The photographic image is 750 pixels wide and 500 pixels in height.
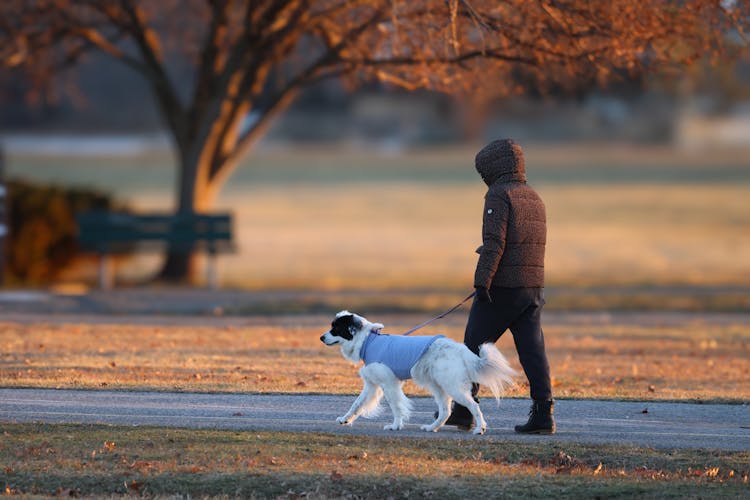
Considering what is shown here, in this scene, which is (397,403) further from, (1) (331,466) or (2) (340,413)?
(1) (331,466)

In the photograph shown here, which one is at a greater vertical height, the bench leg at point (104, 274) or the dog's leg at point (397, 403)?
the bench leg at point (104, 274)

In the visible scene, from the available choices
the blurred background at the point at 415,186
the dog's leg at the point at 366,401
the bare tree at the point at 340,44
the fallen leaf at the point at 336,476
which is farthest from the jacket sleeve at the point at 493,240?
the blurred background at the point at 415,186

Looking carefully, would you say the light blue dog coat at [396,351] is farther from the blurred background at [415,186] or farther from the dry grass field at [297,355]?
the blurred background at [415,186]

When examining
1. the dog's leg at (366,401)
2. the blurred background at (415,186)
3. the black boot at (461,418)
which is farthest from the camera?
the blurred background at (415,186)

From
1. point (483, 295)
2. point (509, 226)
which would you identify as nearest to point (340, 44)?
point (509, 226)

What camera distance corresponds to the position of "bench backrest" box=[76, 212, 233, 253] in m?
20.6

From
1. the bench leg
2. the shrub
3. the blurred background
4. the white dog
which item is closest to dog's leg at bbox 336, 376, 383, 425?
the white dog

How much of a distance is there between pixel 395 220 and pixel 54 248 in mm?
23413

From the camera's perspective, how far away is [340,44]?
61.5 feet

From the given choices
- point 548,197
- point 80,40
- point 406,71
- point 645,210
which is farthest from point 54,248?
point 548,197

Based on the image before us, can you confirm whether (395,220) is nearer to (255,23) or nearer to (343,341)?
(255,23)

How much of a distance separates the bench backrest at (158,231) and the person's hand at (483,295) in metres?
12.1

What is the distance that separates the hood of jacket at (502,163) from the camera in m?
9.16

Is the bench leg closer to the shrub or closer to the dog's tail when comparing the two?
the shrub
